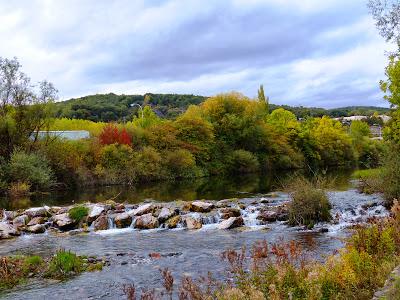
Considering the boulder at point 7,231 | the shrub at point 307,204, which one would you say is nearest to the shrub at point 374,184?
the shrub at point 307,204

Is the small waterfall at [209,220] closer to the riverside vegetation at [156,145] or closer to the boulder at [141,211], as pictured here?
the boulder at [141,211]

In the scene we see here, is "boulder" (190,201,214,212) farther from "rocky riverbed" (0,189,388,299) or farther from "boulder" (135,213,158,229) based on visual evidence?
"boulder" (135,213,158,229)

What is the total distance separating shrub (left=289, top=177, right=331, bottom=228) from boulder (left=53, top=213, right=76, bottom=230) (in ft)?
30.8

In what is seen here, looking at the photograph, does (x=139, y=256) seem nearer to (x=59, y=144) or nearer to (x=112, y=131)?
(x=59, y=144)

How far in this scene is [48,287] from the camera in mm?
10891

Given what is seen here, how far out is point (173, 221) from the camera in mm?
19547

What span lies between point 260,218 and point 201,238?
3921mm

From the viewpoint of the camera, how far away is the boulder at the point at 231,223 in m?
18.7

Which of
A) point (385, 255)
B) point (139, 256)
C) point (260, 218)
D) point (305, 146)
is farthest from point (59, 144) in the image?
point (305, 146)

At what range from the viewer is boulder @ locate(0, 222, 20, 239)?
18.0 m

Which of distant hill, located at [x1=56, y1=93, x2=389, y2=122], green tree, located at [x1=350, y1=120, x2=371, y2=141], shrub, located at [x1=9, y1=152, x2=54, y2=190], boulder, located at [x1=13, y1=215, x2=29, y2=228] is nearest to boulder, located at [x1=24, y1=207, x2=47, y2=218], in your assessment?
boulder, located at [x1=13, y1=215, x2=29, y2=228]

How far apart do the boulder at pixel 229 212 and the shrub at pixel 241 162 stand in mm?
40159

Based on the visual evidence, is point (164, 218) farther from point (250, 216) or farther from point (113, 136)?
point (113, 136)

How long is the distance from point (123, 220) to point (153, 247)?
4.67 meters
